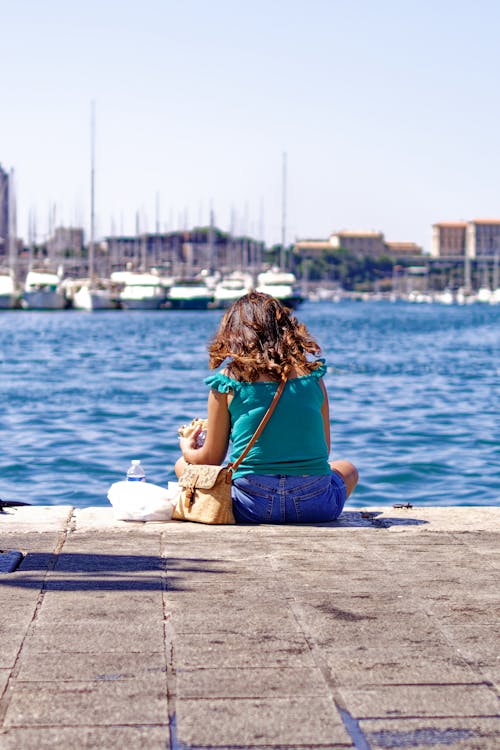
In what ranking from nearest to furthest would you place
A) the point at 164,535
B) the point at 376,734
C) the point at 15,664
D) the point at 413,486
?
the point at 376,734
the point at 15,664
the point at 164,535
the point at 413,486

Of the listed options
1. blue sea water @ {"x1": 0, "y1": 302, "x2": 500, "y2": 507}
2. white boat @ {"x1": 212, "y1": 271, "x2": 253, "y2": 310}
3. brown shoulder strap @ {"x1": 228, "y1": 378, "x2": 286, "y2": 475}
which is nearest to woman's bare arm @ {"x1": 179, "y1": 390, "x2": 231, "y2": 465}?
brown shoulder strap @ {"x1": 228, "y1": 378, "x2": 286, "y2": 475}

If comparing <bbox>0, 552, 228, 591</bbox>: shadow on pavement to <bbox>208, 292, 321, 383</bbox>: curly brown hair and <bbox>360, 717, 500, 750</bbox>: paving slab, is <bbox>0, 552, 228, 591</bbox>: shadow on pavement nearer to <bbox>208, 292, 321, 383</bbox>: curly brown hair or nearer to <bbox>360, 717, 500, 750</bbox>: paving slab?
<bbox>208, 292, 321, 383</bbox>: curly brown hair

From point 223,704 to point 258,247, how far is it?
124 metres

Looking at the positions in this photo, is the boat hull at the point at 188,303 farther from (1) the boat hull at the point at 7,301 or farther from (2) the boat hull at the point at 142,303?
(1) the boat hull at the point at 7,301

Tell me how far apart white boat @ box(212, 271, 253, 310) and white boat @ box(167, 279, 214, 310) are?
89 centimetres

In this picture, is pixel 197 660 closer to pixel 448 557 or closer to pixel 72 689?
pixel 72 689

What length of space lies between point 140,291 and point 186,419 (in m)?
89.8

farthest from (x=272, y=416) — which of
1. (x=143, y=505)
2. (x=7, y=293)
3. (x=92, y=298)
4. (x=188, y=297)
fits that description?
(x=188, y=297)

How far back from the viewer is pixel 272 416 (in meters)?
5.68

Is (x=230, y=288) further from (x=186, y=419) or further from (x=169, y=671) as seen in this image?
(x=169, y=671)

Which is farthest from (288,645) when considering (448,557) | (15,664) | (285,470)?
(285,470)

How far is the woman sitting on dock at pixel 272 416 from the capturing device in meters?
5.61

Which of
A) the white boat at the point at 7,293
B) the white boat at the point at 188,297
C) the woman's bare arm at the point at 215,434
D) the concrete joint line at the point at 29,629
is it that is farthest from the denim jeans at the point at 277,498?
the white boat at the point at 188,297

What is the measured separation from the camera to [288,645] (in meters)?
3.59
